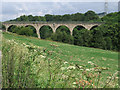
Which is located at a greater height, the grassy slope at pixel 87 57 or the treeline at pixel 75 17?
the treeline at pixel 75 17

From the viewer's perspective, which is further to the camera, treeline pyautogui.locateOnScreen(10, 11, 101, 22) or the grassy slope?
treeline pyautogui.locateOnScreen(10, 11, 101, 22)

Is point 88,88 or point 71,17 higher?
point 71,17

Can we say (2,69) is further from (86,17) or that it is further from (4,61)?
(86,17)

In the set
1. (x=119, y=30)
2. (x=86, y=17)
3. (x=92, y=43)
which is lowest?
(x=92, y=43)

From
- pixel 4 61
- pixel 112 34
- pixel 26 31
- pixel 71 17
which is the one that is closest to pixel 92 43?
pixel 112 34

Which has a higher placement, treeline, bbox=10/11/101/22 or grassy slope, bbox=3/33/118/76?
treeline, bbox=10/11/101/22

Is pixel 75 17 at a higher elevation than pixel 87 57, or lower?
higher

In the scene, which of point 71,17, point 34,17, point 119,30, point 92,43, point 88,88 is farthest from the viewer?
point 34,17

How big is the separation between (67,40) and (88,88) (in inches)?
1418

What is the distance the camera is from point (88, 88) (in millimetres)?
3346

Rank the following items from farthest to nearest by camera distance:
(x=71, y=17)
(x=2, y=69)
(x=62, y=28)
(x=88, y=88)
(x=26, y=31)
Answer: (x=71, y=17) → (x=62, y=28) → (x=26, y=31) → (x=2, y=69) → (x=88, y=88)

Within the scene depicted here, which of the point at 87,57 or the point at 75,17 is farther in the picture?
the point at 75,17

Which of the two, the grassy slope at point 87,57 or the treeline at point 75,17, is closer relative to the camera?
the grassy slope at point 87,57

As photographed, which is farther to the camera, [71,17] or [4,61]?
[71,17]
